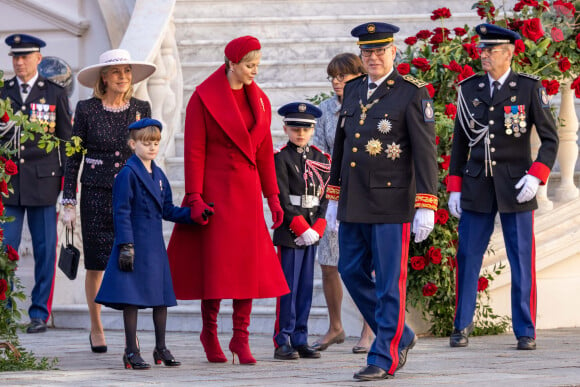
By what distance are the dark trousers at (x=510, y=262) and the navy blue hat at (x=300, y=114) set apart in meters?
1.15

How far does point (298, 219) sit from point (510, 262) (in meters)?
1.41

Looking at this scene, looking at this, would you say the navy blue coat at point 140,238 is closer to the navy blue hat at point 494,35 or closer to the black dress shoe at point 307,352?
the black dress shoe at point 307,352

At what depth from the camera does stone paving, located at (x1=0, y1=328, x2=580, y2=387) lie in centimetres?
694

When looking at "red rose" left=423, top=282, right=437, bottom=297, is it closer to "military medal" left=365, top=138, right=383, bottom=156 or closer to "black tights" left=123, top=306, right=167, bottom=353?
"black tights" left=123, top=306, right=167, bottom=353

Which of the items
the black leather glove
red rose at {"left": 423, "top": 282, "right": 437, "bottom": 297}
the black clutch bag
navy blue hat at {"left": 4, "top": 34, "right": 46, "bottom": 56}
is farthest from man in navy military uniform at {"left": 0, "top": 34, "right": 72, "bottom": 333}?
red rose at {"left": 423, "top": 282, "right": 437, "bottom": 297}

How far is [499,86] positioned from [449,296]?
1418 millimetres

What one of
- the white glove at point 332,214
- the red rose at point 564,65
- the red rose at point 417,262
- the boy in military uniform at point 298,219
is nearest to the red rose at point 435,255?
the red rose at point 417,262

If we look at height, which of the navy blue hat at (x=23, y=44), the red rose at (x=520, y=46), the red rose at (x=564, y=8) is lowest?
the red rose at (x=520, y=46)

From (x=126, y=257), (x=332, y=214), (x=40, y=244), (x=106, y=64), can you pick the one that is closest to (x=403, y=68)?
(x=106, y=64)

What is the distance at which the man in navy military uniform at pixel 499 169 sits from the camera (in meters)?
8.77

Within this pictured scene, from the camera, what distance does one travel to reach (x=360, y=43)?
24.0 ft

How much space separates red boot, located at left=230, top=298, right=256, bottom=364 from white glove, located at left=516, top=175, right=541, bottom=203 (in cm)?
182

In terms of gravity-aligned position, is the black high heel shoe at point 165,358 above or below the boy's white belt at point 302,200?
below

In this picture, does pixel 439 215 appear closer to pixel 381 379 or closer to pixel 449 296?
pixel 449 296
